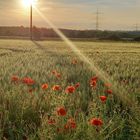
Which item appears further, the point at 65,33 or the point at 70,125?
the point at 65,33

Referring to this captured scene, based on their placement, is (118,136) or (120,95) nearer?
(118,136)

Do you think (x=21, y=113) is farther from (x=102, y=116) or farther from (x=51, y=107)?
(x=102, y=116)

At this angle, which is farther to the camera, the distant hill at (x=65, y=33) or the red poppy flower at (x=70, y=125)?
the distant hill at (x=65, y=33)

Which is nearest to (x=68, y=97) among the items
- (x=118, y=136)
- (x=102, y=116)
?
(x=102, y=116)

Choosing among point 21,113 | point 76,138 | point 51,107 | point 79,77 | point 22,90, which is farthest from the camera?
point 79,77

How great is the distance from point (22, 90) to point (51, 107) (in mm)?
748

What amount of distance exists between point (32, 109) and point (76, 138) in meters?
1.36

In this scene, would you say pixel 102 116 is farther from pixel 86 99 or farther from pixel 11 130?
pixel 86 99

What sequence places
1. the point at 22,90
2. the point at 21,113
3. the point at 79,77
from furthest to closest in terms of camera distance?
the point at 79,77 → the point at 22,90 → the point at 21,113

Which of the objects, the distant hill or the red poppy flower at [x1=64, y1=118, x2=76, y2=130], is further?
the distant hill

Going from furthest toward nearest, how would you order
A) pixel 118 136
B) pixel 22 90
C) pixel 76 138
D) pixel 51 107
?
pixel 22 90
pixel 51 107
pixel 118 136
pixel 76 138

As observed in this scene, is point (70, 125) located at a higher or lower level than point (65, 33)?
higher

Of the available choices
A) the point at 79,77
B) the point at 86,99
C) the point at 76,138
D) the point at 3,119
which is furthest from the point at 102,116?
the point at 79,77

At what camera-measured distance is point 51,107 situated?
542 centimetres
